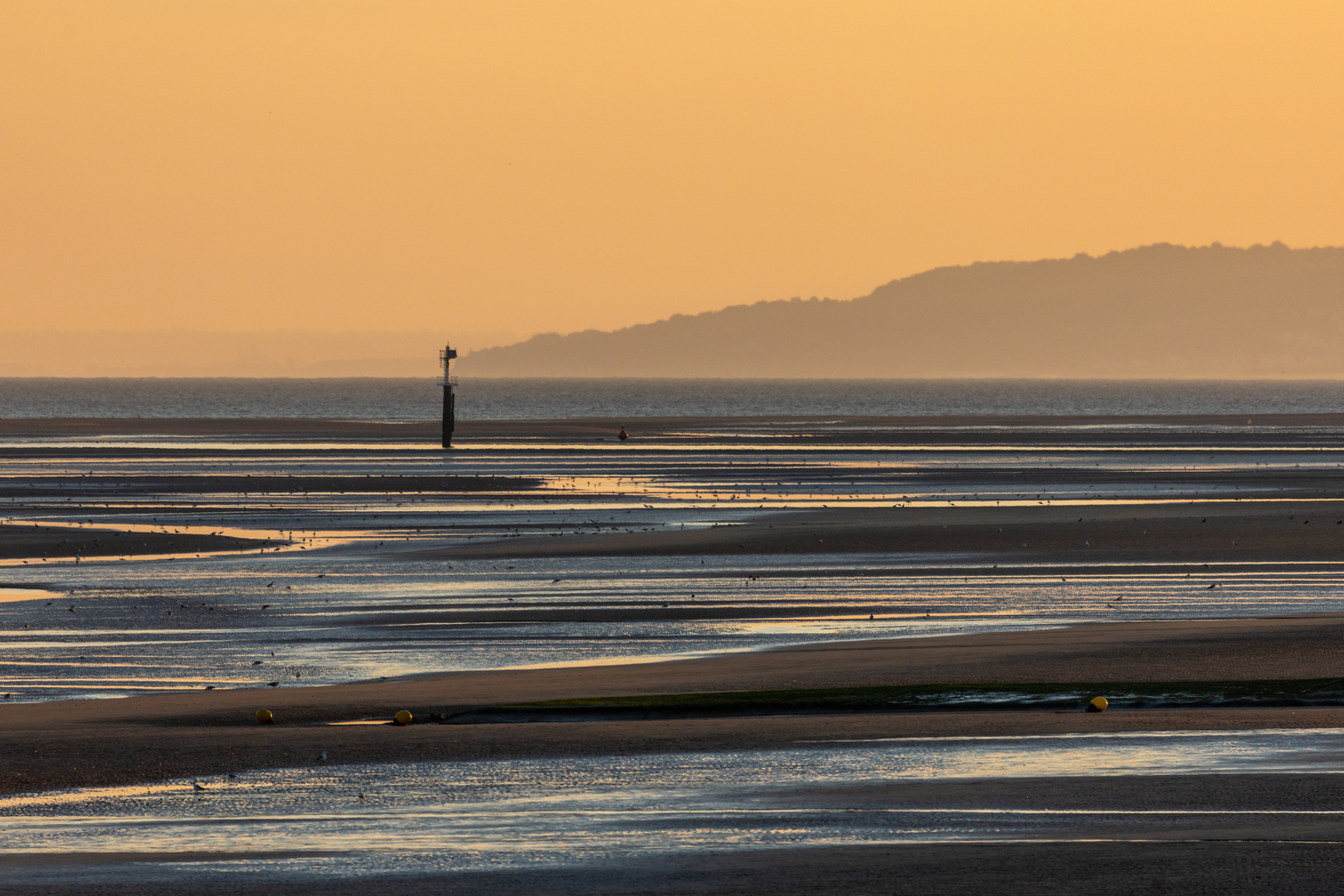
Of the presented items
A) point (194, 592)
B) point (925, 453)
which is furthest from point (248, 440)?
point (194, 592)

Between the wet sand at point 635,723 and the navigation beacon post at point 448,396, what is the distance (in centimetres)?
6671

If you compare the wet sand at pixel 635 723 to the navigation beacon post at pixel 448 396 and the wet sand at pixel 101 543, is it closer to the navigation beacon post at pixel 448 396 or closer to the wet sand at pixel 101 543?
the wet sand at pixel 101 543

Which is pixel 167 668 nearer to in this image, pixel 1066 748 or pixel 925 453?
pixel 1066 748

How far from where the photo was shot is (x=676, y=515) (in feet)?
140

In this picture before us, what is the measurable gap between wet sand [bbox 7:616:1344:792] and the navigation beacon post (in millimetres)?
66712

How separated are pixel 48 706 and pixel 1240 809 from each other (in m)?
10.6

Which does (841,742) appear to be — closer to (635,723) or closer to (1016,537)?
(635,723)

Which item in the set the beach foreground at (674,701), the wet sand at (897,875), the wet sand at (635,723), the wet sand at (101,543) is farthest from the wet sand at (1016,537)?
the wet sand at (897,875)

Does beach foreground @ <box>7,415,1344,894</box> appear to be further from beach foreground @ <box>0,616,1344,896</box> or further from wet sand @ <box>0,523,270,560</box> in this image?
wet sand @ <box>0,523,270,560</box>

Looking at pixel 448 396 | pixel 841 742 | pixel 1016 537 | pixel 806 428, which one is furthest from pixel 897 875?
pixel 806 428

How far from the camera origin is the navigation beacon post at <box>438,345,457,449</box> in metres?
86.4

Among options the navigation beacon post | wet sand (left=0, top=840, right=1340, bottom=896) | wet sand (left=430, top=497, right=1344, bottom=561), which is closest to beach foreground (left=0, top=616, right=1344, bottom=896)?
wet sand (left=0, top=840, right=1340, bottom=896)

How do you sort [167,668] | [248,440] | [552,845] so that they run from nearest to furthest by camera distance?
[552,845] → [167,668] → [248,440]

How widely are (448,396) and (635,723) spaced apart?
7500 centimetres
